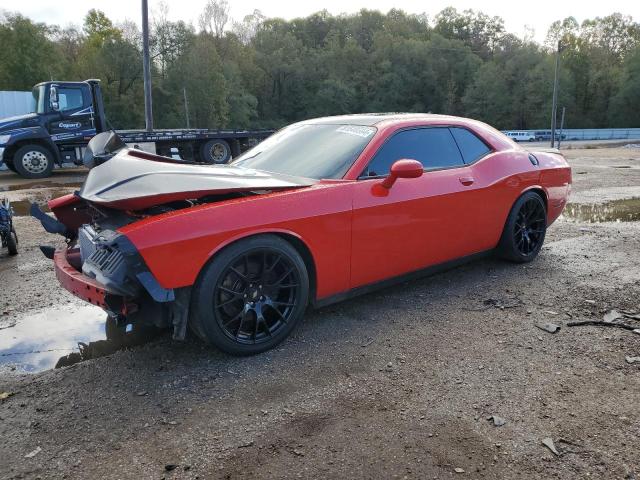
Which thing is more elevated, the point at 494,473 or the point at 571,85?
the point at 571,85

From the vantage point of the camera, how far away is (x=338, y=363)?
311cm

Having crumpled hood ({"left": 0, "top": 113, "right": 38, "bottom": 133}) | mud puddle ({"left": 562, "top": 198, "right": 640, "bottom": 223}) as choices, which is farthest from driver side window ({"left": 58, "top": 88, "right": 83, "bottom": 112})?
mud puddle ({"left": 562, "top": 198, "right": 640, "bottom": 223})

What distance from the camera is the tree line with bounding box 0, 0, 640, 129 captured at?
166ft

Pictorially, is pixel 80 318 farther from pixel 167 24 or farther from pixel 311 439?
pixel 167 24

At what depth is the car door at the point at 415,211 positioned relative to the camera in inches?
141

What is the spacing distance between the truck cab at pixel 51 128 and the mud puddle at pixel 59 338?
39.6ft

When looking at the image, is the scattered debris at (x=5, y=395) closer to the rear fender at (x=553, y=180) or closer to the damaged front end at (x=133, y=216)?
the damaged front end at (x=133, y=216)

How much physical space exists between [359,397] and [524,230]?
3033 mm

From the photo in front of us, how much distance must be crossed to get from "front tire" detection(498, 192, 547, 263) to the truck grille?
3.46 meters

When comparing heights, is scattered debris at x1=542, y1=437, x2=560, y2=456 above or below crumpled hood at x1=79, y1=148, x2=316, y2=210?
below

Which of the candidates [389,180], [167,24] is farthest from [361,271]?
[167,24]

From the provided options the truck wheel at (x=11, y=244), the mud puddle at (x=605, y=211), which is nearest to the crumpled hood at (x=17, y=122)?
the truck wheel at (x=11, y=244)

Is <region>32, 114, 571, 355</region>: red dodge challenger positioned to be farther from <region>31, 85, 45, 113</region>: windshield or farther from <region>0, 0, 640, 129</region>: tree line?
<region>0, 0, 640, 129</region>: tree line

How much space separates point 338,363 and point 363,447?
825 mm
